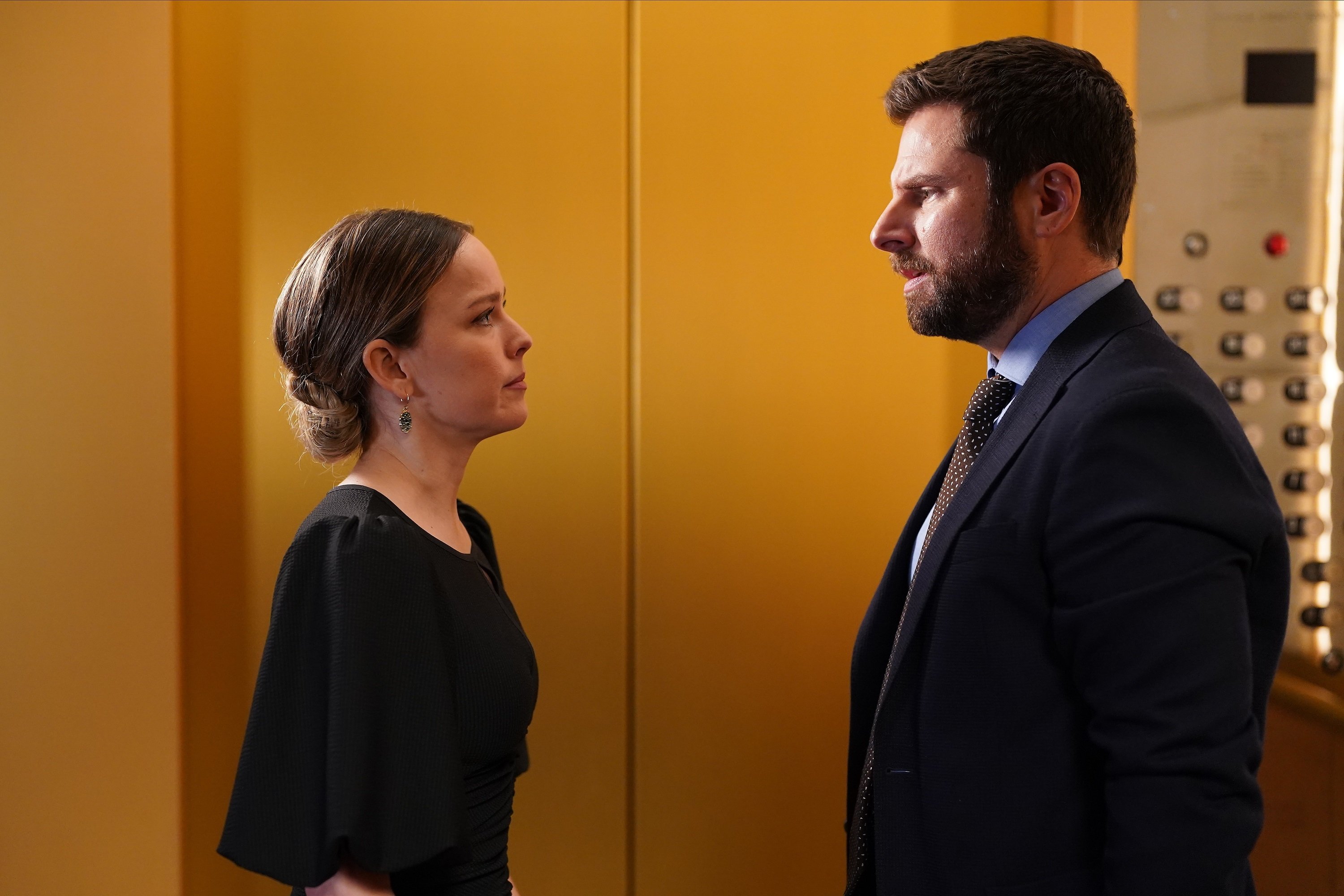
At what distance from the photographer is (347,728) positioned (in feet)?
3.50

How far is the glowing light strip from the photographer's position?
1926 mm

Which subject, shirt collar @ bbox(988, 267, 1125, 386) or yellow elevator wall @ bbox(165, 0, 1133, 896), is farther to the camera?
yellow elevator wall @ bbox(165, 0, 1133, 896)

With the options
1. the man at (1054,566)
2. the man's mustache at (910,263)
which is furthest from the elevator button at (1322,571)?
the man's mustache at (910,263)

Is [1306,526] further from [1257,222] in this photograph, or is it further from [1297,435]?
[1257,222]

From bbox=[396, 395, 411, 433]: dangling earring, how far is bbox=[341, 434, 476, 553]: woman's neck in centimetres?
2

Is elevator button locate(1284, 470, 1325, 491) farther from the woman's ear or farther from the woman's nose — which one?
the woman's ear

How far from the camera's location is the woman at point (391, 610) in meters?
1.07

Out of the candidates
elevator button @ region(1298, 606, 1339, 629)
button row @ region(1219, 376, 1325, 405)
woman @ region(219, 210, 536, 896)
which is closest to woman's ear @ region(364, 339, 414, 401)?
woman @ region(219, 210, 536, 896)

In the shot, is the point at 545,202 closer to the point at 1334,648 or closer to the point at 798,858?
the point at 798,858

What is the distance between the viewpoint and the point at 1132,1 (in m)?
1.86

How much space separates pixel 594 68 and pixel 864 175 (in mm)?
573

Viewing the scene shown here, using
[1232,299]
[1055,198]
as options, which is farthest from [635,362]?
[1232,299]

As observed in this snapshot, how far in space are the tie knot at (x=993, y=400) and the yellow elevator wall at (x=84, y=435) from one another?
141 centimetres

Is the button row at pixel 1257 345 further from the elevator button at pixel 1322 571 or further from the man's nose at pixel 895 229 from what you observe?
the man's nose at pixel 895 229
